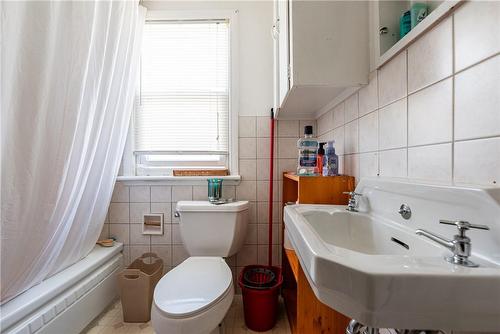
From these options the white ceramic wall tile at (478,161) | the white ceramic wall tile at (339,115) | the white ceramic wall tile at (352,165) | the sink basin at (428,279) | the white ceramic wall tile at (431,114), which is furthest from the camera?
the white ceramic wall tile at (339,115)

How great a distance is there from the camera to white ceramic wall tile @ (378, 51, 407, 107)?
70 cm

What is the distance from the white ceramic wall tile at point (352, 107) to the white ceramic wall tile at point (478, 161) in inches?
19.8

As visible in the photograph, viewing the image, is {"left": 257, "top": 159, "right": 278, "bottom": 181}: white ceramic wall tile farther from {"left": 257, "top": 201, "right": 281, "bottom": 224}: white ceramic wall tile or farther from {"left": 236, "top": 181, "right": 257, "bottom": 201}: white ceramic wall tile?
{"left": 257, "top": 201, "right": 281, "bottom": 224}: white ceramic wall tile

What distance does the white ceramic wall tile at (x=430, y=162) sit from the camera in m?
0.54

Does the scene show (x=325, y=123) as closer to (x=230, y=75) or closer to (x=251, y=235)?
(x=230, y=75)

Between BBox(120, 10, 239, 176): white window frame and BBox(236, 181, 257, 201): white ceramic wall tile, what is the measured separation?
0.32 ft

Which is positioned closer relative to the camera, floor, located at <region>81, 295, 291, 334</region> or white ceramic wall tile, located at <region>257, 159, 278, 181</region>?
floor, located at <region>81, 295, 291, 334</region>

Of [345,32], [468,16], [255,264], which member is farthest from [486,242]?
[255,264]

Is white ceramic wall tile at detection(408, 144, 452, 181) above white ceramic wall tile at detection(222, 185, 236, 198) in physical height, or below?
above

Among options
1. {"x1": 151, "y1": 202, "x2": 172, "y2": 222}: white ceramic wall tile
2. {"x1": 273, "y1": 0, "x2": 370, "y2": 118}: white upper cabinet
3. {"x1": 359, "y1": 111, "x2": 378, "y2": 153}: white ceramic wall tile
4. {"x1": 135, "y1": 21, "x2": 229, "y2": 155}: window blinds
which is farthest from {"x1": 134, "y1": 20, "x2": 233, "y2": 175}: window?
{"x1": 359, "y1": 111, "x2": 378, "y2": 153}: white ceramic wall tile

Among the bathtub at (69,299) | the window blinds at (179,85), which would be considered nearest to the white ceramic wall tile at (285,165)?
the window blinds at (179,85)

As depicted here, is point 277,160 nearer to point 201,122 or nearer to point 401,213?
point 201,122

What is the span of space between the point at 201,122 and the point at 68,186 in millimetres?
856

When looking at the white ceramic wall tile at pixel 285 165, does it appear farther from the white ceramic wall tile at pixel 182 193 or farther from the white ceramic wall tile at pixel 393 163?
the white ceramic wall tile at pixel 393 163
